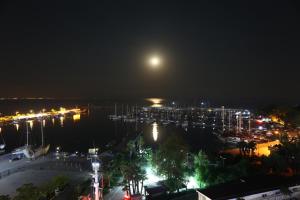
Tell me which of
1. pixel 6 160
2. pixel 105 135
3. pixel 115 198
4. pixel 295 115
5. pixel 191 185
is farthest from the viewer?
pixel 105 135

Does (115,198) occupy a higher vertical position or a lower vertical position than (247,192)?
lower

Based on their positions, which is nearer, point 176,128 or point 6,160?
point 6,160

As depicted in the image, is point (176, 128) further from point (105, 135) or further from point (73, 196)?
point (73, 196)

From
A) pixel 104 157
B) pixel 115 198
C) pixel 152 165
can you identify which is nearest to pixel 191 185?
pixel 152 165

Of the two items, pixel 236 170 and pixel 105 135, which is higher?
pixel 236 170

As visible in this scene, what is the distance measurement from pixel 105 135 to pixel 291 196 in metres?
36.4

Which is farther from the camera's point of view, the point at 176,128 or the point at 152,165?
the point at 176,128

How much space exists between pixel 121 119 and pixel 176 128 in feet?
58.7

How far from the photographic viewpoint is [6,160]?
19.8 meters

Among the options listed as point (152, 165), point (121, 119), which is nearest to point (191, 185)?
point (152, 165)

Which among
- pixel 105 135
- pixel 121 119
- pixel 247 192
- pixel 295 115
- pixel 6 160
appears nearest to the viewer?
pixel 247 192

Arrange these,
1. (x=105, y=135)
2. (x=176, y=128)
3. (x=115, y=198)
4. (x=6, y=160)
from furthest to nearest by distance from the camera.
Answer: (x=176, y=128) → (x=105, y=135) → (x=6, y=160) → (x=115, y=198)

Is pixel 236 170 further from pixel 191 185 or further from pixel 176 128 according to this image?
pixel 176 128

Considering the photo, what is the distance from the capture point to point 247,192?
9.44 meters
